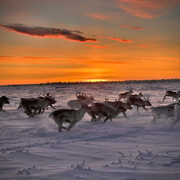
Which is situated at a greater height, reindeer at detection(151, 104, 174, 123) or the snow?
reindeer at detection(151, 104, 174, 123)

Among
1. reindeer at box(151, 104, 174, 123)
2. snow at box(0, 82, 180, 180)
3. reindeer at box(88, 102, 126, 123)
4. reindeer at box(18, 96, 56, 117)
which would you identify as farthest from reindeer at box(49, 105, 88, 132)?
reindeer at box(18, 96, 56, 117)

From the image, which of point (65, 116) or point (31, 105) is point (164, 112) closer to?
point (65, 116)

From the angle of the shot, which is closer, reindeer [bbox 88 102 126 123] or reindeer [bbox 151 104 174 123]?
reindeer [bbox 151 104 174 123]

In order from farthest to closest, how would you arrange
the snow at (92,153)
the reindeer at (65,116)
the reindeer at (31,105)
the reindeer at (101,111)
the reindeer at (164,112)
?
the reindeer at (31,105) → the reindeer at (101,111) → the reindeer at (164,112) → the reindeer at (65,116) → the snow at (92,153)

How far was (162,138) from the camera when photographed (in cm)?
948

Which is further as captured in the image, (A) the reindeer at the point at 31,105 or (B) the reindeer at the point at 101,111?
(A) the reindeer at the point at 31,105

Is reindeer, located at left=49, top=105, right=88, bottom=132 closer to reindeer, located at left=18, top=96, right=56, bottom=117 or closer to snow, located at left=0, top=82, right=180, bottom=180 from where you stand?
snow, located at left=0, top=82, right=180, bottom=180

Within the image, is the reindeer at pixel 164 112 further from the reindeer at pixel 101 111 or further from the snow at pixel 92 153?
the reindeer at pixel 101 111

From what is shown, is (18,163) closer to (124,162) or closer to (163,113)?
(124,162)

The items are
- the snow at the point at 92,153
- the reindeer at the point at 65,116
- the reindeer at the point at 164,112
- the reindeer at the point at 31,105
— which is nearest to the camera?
the snow at the point at 92,153

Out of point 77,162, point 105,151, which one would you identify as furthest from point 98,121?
point 77,162

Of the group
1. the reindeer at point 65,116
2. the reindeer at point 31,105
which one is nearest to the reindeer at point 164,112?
the reindeer at point 65,116

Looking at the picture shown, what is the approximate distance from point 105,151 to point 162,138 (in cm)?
259

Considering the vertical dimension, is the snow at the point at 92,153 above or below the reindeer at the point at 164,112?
below
